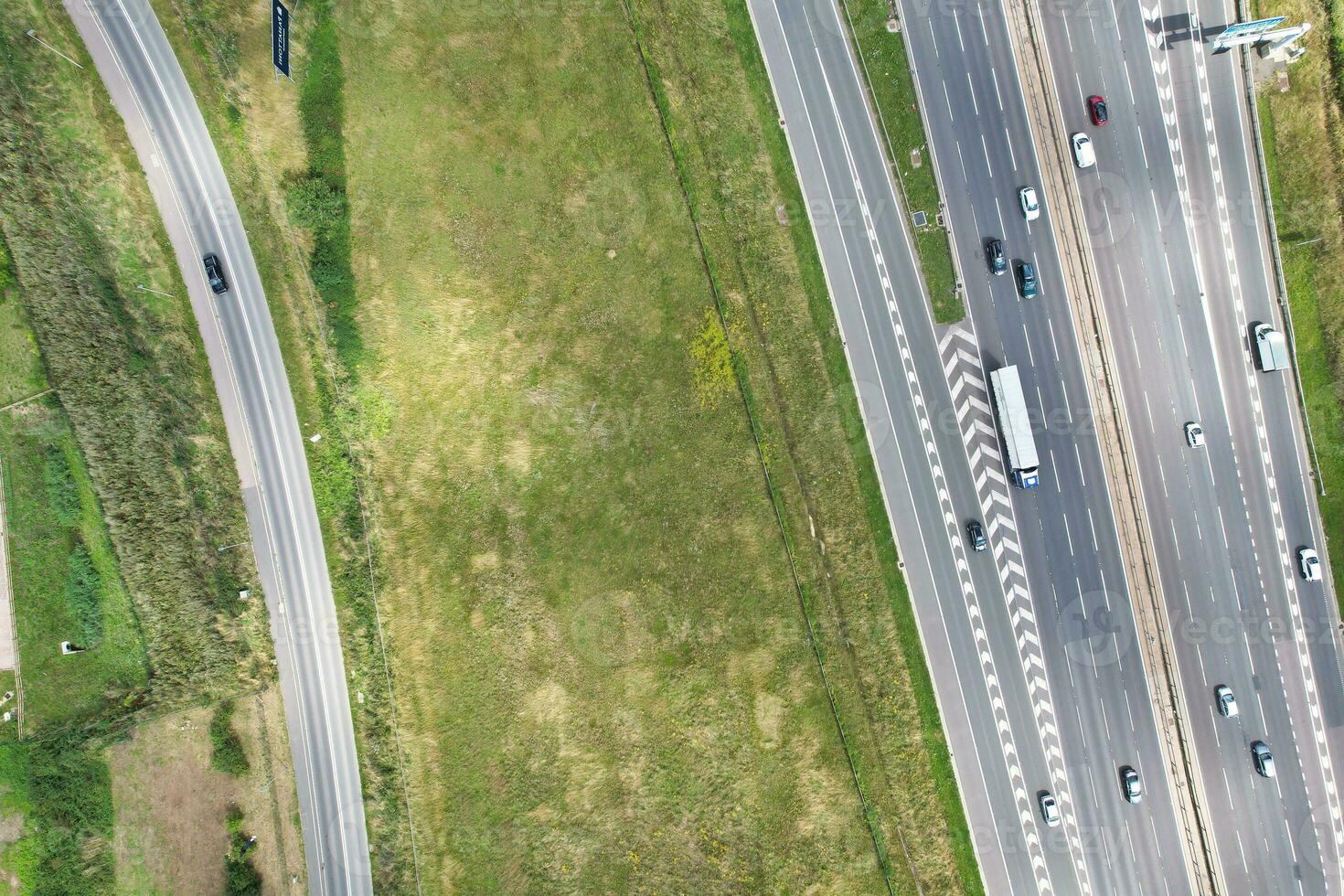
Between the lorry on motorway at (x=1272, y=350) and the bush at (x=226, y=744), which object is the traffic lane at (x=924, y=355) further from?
the bush at (x=226, y=744)


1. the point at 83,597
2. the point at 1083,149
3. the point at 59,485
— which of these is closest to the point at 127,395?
the point at 59,485

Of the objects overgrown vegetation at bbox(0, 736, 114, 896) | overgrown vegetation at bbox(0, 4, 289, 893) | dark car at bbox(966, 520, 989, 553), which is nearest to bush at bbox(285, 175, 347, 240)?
overgrown vegetation at bbox(0, 4, 289, 893)

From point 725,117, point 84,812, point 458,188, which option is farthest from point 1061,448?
point 84,812

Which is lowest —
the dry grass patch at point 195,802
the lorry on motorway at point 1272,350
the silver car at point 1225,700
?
the silver car at point 1225,700

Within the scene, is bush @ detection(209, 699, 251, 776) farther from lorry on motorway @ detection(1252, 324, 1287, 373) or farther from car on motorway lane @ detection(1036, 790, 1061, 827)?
lorry on motorway @ detection(1252, 324, 1287, 373)

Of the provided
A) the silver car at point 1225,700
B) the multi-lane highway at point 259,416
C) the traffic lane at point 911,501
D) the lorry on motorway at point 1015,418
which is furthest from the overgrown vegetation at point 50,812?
the silver car at point 1225,700
